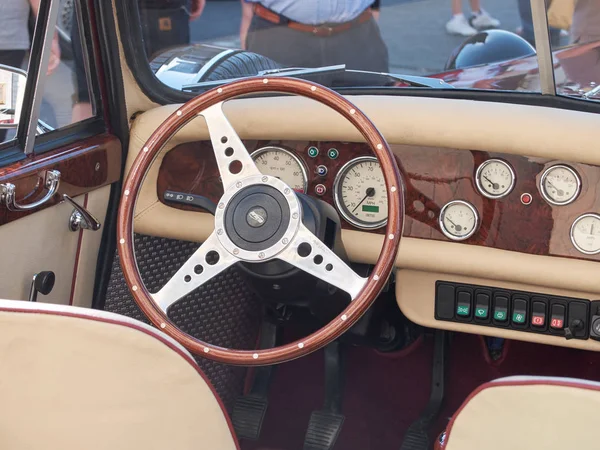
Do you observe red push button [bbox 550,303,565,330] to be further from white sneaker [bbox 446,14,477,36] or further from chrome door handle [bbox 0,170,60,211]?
chrome door handle [bbox 0,170,60,211]

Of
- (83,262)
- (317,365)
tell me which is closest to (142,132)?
(83,262)

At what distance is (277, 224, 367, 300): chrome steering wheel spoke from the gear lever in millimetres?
665

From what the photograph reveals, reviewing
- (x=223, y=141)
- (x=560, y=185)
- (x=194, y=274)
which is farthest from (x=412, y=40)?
(x=194, y=274)

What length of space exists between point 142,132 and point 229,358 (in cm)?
85

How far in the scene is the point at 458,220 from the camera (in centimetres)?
201

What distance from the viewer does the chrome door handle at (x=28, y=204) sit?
1761 mm

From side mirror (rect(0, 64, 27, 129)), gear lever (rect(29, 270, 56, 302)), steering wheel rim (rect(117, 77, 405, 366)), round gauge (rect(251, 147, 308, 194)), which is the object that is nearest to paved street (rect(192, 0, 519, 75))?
round gauge (rect(251, 147, 308, 194))

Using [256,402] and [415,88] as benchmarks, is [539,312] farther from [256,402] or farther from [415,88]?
[256,402]

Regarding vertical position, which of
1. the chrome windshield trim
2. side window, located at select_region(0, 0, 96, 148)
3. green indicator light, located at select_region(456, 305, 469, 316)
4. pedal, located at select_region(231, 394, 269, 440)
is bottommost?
pedal, located at select_region(231, 394, 269, 440)

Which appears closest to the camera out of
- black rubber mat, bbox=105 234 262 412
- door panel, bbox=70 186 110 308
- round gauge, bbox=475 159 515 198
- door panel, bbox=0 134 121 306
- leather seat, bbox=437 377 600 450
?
leather seat, bbox=437 377 600 450

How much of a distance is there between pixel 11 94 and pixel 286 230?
0.73 metres

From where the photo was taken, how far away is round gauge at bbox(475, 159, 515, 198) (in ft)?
6.40

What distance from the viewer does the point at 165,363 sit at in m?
1.26

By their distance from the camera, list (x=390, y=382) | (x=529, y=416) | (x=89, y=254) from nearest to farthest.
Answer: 1. (x=529, y=416)
2. (x=89, y=254)
3. (x=390, y=382)
